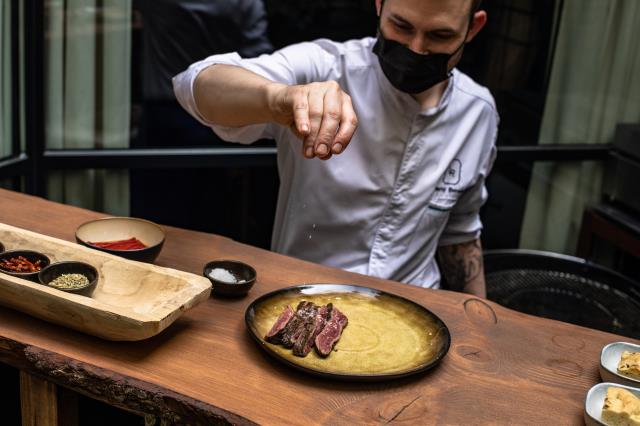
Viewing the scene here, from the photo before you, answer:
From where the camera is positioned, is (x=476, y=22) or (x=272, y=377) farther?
(x=476, y=22)

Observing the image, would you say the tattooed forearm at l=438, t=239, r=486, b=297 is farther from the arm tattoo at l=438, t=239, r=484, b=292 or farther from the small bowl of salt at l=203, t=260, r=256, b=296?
the small bowl of salt at l=203, t=260, r=256, b=296

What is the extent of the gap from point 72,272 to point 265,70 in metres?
0.89

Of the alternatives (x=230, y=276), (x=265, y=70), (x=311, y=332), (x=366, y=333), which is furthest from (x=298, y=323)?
(x=265, y=70)

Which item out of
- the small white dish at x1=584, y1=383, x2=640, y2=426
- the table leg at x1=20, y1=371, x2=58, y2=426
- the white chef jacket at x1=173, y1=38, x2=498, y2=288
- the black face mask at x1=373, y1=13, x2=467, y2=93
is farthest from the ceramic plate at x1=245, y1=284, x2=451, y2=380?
the black face mask at x1=373, y1=13, x2=467, y2=93

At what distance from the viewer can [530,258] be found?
3410mm

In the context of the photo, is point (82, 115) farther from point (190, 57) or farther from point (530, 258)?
point (530, 258)

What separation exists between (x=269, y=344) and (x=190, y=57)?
217 cm

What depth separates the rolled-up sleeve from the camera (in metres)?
2.38

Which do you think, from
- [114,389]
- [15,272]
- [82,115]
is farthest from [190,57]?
[114,389]

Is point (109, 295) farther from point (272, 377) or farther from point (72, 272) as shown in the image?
point (272, 377)

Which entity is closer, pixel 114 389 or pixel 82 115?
pixel 114 389

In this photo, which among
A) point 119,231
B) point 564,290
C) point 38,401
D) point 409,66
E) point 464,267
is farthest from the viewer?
point 564,290

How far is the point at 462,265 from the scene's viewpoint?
2908 millimetres

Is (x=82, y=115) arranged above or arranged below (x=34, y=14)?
Result: below
